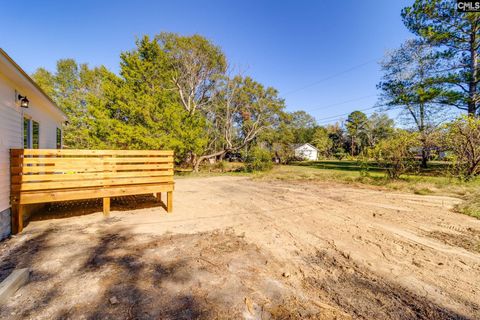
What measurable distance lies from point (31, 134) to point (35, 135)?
0.75 meters

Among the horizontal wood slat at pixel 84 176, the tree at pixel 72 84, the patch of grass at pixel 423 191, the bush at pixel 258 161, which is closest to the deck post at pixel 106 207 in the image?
the horizontal wood slat at pixel 84 176

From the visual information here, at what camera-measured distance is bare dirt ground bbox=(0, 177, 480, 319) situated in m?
2.01

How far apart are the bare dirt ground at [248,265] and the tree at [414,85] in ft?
28.8

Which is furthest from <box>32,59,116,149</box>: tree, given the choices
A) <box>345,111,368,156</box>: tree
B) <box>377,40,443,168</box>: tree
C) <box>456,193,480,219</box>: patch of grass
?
<box>345,111,368,156</box>: tree

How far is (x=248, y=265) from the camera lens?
281 cm

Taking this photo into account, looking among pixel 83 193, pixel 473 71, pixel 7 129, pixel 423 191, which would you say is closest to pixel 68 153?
pixel 83 193

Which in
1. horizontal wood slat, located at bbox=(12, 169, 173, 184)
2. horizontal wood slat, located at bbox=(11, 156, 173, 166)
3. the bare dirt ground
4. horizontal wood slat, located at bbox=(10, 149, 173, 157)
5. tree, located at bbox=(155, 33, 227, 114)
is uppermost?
tree, located at bbox=(155, 33, 227, 114)

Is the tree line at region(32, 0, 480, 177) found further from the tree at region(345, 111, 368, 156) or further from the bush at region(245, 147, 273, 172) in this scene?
the tree at region(345, 111, 368, 156)

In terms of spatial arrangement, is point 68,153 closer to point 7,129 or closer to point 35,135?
point 7,129

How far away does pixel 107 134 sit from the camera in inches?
488

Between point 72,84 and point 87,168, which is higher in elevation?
point 72,84

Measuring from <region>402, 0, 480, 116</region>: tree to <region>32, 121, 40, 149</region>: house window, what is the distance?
1938cm

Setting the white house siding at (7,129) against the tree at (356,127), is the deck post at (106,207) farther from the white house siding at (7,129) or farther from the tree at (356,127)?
the tree at (356,127)

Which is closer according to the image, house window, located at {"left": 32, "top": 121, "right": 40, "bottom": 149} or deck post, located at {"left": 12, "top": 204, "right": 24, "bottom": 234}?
deck post, located at {"left": 12, "top": 204, "right": 24, "bottom": 234}
